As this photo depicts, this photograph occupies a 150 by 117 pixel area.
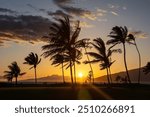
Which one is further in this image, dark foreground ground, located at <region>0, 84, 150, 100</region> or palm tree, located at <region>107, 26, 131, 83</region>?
palm tree, located at <region>107, 26, 131, 83</region>

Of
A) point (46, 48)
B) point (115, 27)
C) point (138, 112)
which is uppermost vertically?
point (115, 27)

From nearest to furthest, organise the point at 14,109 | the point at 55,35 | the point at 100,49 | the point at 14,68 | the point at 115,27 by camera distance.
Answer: the point at 14,109 → the point at 55,35 → the point at 115,27 → the point at 100,49 → the point at 14,68

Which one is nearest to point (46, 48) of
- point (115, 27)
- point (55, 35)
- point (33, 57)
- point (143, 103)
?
point (55, 35)

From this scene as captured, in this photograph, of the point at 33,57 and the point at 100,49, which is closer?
the point at 100,49

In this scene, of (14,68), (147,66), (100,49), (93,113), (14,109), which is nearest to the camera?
(93,113)

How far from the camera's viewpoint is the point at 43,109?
37.9 feet

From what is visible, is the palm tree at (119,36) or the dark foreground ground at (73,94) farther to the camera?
the palm tree at (119,36)

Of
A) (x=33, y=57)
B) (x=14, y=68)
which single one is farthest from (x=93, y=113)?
(x=14, y=68)

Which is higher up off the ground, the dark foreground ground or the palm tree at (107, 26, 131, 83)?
the palm tree at (107, 26, 131, 83)

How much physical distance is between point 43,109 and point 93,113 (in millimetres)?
1823

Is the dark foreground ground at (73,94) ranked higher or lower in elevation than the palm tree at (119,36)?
lower

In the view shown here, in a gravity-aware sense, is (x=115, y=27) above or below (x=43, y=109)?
above

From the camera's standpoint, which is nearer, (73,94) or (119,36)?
(73,94)

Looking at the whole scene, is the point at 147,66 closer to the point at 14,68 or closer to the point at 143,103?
the point at 14,68
